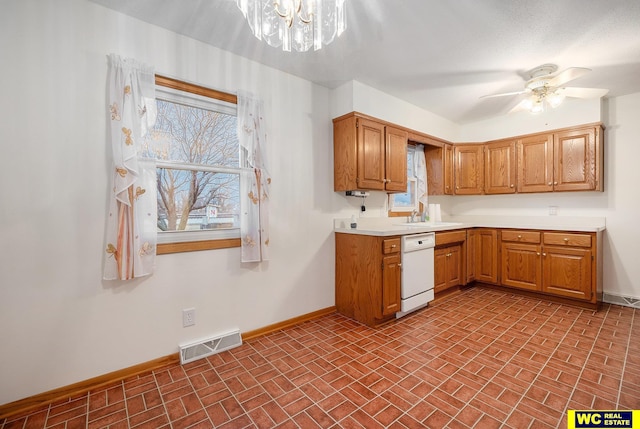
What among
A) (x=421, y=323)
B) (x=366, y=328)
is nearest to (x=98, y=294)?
(x=366, y=328)

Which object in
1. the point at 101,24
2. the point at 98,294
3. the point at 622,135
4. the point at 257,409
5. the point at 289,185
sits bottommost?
the point at 257,409

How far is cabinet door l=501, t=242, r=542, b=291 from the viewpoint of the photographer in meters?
3.52

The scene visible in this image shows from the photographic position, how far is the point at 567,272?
3.29 meters

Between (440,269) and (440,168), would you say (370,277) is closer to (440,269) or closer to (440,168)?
(440,269)

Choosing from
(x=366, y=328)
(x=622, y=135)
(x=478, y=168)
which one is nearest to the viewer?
(x=366, y=328)

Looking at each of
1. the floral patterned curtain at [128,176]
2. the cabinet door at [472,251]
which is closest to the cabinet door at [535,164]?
the cabinet door at [472,251]

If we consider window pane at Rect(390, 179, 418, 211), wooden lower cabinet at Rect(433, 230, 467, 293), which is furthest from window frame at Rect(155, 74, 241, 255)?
wooden lower cabinet at Rect(433, 230, 467, 293)

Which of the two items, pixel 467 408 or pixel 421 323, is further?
pixel 421 323

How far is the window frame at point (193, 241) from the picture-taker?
2.16 m

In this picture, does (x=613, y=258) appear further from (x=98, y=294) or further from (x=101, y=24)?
(x=101, y=24)

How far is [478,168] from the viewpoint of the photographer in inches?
171

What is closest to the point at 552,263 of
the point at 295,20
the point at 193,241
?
the point at 295,20

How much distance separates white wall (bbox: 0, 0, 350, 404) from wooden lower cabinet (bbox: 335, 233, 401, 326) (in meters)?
1.17

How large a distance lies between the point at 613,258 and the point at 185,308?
4793mm
